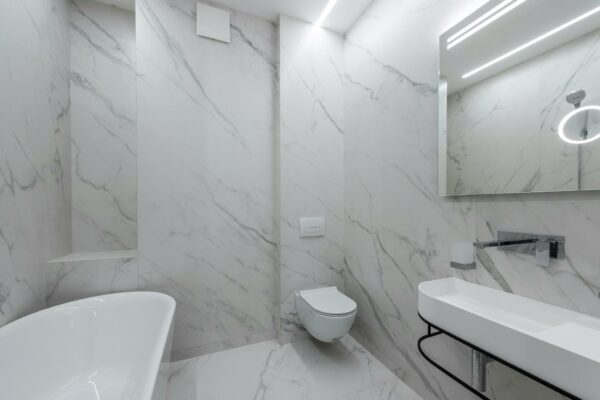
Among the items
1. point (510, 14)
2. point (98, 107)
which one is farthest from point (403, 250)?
point (98, 107)

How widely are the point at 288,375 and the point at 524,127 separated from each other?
1.91 metres

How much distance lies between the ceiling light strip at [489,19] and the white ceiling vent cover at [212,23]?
158 centimetres

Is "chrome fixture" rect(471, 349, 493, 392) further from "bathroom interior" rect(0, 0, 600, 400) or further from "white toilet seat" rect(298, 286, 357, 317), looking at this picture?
"white toilet seat" rect(298, 286, 357, 317)

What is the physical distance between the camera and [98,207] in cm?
200

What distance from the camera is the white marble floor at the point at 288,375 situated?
5.22 feet

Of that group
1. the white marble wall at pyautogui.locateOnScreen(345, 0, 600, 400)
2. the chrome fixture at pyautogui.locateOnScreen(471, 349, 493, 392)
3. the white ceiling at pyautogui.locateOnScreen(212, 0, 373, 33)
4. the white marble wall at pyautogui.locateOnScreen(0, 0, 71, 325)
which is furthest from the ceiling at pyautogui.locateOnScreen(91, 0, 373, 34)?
the chrome fixture at pyautogui.locateOnScreen(471, 349, 493, 392)

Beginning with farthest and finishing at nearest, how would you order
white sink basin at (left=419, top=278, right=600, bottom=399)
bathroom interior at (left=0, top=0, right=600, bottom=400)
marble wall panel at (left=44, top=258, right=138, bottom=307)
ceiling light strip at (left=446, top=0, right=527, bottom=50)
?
marble wall panel at (left=44, top=258, right=138, bottom=307), ceiling light strip at (left=446, top=0, right=527, bottom=50), bathroom interior at (left=0, top=0, right=600, bottom=400), white sink basin at (left=419, top=278, right=600, bottom=399)

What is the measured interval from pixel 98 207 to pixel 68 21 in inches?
53.9

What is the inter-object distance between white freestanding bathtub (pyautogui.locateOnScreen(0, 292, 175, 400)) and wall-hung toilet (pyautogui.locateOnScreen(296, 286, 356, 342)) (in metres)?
0.88

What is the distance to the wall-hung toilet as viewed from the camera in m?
1.71

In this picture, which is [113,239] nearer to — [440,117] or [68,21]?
[68,21]

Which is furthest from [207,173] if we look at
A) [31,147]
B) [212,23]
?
[212,23]

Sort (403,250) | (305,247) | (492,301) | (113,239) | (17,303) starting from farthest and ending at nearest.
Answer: (305,247)
(113,239)
(403,250)
(17,303)
(492,301)

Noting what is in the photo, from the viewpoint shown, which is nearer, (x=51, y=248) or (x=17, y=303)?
(x=17, y=303)
